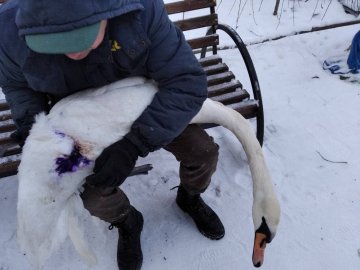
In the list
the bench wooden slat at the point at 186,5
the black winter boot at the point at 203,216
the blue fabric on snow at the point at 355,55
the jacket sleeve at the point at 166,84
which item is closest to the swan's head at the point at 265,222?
the black winter boot at the point at 203,216

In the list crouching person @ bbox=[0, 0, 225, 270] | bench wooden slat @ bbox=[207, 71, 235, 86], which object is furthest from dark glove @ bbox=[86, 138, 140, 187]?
bench wooden slat @ bbox=[207, 71, 235, 86]

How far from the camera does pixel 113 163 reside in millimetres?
1516

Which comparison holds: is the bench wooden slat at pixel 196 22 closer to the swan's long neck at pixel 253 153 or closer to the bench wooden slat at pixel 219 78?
the bench wooden slat at pixel 219 78

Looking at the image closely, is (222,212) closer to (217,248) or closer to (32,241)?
(217,248)

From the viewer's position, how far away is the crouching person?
1259mm

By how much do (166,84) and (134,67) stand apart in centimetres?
15

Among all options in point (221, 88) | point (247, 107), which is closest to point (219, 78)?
point (221, 88)

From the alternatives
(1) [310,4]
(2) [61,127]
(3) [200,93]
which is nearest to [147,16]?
(3) [200,93]

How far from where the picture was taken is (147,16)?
1526mm

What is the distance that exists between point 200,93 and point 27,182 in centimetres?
75

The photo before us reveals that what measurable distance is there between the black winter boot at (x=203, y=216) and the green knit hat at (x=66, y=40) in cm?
117

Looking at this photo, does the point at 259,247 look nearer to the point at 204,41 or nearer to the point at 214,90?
the point at 214,90

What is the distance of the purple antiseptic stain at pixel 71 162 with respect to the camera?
4.74ft

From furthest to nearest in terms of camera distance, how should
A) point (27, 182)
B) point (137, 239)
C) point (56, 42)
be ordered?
1. point (137, 239)
2. point (27, 182)
3. point (56, 42)
